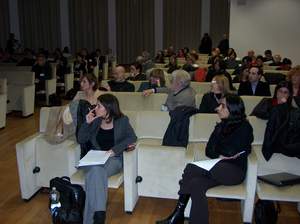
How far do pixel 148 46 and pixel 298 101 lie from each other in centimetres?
1490

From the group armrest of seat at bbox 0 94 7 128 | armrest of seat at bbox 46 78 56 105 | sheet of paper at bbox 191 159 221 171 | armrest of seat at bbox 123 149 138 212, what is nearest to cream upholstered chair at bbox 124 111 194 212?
armrest of seat at bbox 123 149 138 212

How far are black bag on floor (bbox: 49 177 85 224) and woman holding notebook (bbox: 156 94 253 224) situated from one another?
701 millimetres

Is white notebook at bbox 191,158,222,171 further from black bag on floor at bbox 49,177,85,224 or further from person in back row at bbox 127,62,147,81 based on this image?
person in back row at bbox 127,62,147,81

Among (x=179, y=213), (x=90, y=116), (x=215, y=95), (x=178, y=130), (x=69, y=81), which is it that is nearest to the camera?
(x=179, y=213)

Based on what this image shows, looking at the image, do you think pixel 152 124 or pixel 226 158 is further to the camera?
pixel 152 124

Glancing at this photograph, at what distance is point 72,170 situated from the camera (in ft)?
12.9

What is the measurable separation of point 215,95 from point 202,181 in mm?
1736

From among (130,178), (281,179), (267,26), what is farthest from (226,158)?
(267,26)

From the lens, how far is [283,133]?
12.4 ft

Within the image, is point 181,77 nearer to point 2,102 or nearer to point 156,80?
point 156,80

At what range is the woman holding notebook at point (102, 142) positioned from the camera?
3580 millimetres

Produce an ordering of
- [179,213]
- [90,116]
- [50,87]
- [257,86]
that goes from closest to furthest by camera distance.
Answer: [179,213] < [90,116] < [257,86] < [50,87]

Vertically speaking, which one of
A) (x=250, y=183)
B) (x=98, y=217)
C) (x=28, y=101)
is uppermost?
(x=250, y=183)

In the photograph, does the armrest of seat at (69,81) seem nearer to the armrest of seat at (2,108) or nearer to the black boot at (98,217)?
the armrest of seat at (2,108)
